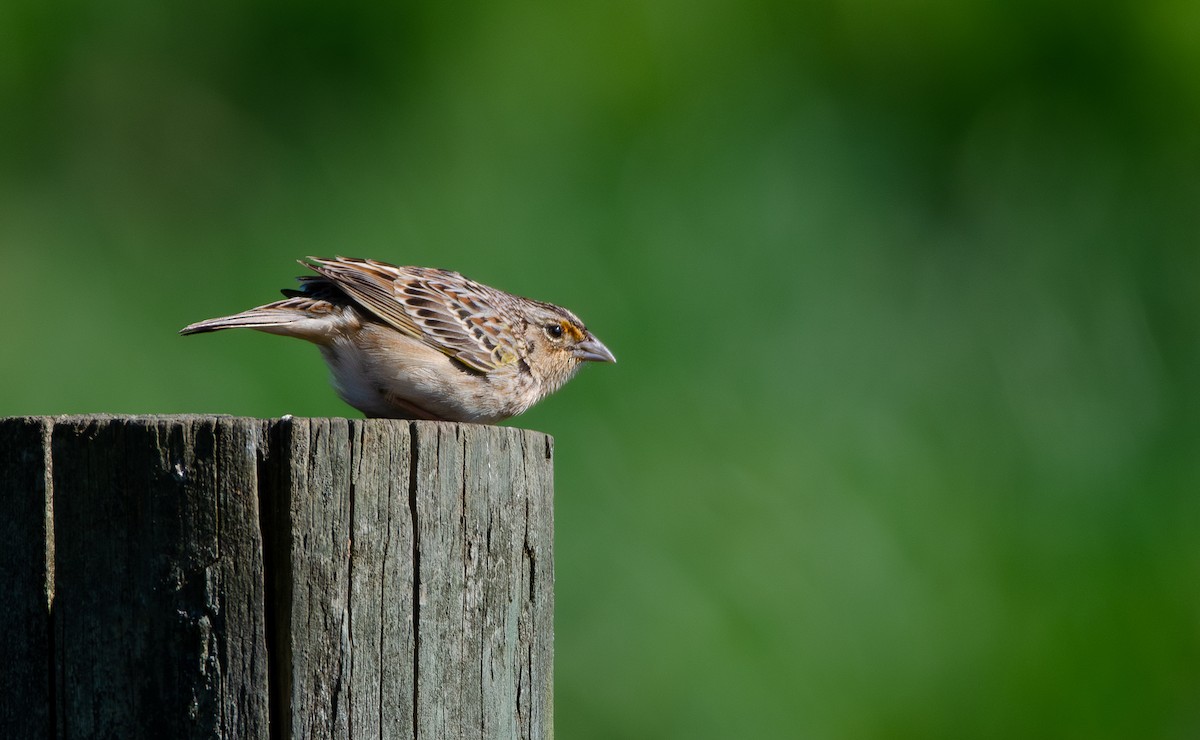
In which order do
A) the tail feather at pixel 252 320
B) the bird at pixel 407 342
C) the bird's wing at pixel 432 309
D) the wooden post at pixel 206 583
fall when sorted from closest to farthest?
the wooden post at pixel 206 583
the tail feather at pixel 252 320
the bird at pixel 407 342
the bird's wing at pixel 432 309

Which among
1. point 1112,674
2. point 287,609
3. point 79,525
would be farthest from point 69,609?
point 1112,674

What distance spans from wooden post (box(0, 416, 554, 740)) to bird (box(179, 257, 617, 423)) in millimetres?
2381

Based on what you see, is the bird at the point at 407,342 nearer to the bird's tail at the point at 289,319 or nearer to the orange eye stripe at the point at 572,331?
the bird's tail at the point at 289,319

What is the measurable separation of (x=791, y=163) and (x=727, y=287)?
162cm

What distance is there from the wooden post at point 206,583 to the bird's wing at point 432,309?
110 inches

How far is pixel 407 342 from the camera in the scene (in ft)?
19.6

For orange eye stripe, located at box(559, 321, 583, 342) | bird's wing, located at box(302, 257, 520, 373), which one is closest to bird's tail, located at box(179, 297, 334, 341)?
bird's wing, located at box(302, 257, 520, 373)

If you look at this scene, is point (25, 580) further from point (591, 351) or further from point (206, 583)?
point (591, 351)

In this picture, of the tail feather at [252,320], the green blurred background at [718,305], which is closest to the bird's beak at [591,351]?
the tail feather at [252,320]

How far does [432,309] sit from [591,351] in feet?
3.73

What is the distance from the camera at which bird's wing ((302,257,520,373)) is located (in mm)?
6031

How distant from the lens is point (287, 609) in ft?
10.1

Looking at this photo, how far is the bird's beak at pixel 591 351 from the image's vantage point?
7098mm

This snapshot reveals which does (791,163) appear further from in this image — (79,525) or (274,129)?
(79,525)
